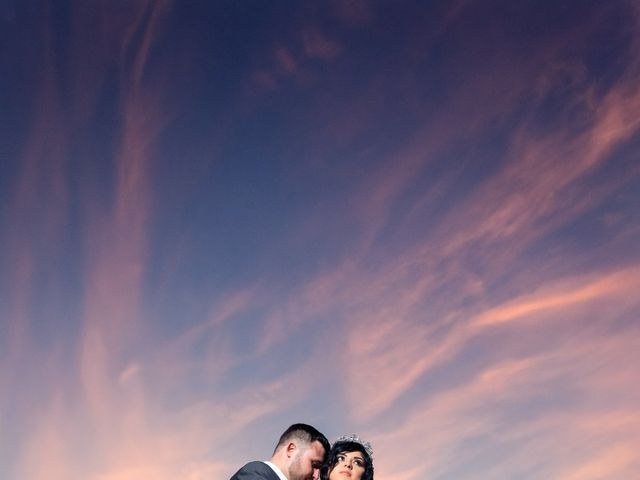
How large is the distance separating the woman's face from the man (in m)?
0.32

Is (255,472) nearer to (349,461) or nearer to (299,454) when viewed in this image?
(299,454)

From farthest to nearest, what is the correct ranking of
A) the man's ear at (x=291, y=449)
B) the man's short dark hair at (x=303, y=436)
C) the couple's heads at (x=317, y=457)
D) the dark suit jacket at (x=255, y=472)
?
the man's short dark hair at (x=303, y=436), the man's ear at (x=291, y=449), the couple's heads at (x=317, y=457), the dark suit jacket at (x=255, y=472)

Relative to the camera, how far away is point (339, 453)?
9.95 m

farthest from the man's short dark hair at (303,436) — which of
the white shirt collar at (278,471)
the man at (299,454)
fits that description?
the white shirt collar at (278,471)

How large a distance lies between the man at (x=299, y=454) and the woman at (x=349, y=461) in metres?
0.19

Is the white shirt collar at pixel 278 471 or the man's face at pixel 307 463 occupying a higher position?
the man's face at pixel 307 463

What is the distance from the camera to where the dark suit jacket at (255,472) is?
827 centimetres

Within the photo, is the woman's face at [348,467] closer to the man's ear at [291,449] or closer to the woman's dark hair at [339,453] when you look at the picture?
the woman's dark hair at [339,453]

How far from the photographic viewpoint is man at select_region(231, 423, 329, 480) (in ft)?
30.3

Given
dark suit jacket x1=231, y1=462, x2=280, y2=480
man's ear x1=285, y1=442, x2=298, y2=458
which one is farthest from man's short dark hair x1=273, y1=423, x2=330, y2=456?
dark suit jacket x1=231, y1=462, x2=280, y2=480

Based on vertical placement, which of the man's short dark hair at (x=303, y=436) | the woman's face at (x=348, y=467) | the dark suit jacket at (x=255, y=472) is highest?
the man's short dark hair at (x=303, y=436)

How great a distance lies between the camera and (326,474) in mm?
9766

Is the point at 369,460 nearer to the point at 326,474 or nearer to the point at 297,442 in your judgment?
the point at 326,474

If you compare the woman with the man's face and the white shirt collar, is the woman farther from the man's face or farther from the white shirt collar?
the white shirt collar
